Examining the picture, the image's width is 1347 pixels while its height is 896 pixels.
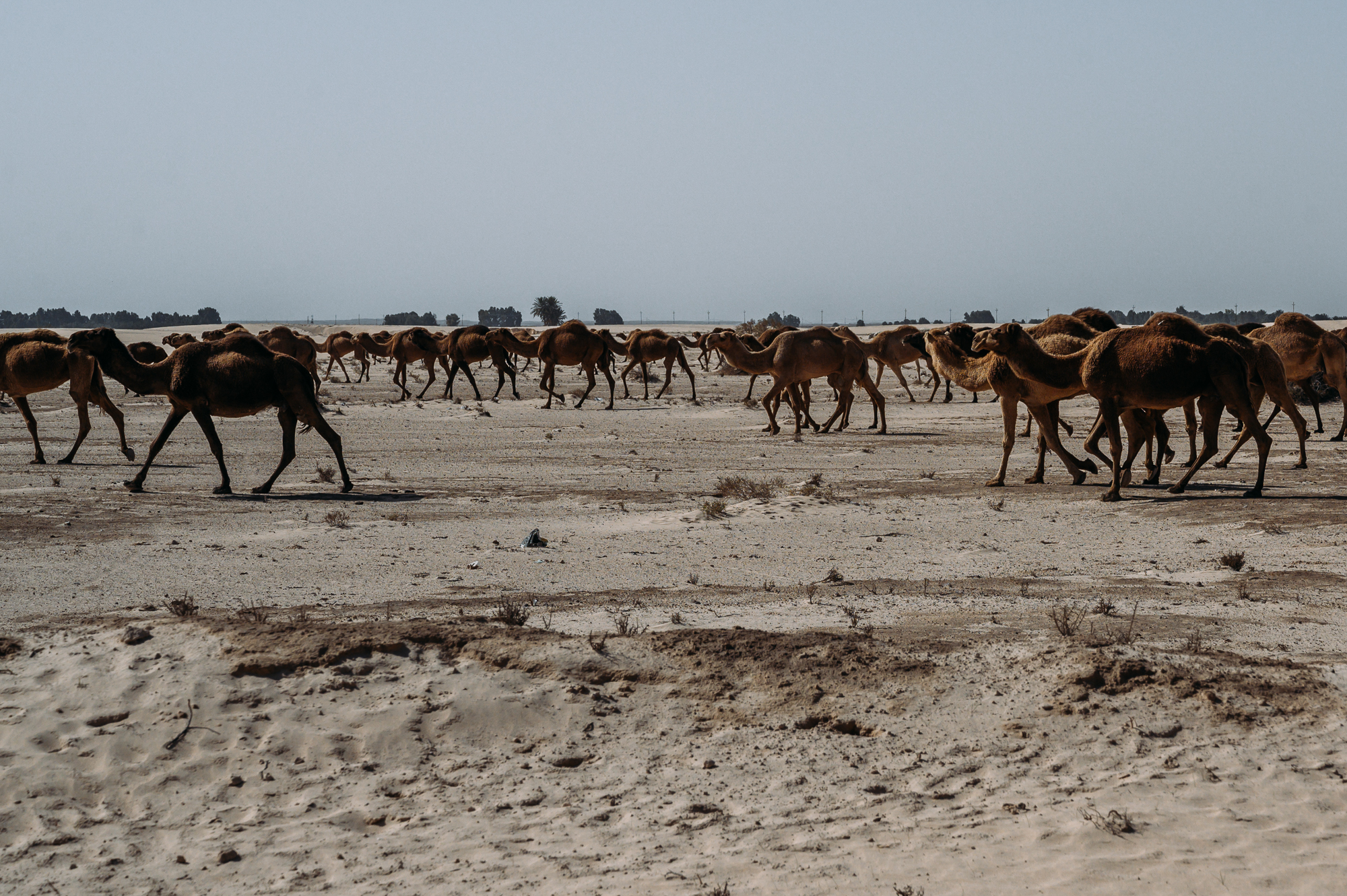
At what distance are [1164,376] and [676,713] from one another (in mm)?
8615

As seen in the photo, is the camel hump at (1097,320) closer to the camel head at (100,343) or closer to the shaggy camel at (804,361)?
the shaggy camel at (804,361)

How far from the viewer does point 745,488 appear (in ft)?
49.1

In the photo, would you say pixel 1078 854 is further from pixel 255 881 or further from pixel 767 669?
pixel 255 881

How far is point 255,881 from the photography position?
5297 mm

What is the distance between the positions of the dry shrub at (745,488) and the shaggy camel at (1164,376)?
3.09 m

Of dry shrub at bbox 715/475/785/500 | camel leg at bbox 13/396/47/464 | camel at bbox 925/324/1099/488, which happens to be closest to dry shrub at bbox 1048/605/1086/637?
dry shrub at bbox 715/475/785/500

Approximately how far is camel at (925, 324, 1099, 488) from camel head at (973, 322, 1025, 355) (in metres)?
0.02

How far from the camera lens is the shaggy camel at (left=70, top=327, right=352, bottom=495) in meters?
14.6

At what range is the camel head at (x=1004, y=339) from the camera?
14.3m

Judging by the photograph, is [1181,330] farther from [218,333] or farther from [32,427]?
[218,333]

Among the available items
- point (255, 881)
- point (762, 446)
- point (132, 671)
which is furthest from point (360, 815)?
point (762, 446)

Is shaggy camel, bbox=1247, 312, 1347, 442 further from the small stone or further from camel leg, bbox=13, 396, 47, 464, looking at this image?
camel leg, bbox=13, 396, 47, 464

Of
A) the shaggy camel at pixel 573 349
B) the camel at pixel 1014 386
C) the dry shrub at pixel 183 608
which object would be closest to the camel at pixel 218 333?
the shaggy camel at pixel 573 349

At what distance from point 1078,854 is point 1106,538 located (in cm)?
685
